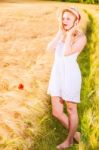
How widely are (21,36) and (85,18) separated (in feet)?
2.92

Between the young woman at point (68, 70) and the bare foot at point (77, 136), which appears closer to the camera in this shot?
the young woman at point (68, 70)

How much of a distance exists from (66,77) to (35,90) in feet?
2.62

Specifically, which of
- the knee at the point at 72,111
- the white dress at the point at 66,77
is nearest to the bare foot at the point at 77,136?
the knee at the point at 72,111

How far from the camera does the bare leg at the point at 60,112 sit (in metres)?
4.70

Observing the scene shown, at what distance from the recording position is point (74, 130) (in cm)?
464

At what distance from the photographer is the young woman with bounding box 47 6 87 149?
454 cm

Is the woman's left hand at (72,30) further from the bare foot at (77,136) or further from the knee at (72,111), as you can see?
→ the bare foot at (77,136)

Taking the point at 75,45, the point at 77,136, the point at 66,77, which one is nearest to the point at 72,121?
the point at 77,136

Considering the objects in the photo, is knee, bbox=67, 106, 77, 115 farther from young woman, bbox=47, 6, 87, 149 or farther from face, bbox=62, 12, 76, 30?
face, bbox=62, 12, 76, 30

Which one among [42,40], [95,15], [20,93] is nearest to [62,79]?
[20,93]

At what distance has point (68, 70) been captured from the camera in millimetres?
4574

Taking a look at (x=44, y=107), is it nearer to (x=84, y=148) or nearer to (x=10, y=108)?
(x=10, y=108)

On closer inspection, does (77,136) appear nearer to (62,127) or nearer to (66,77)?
(62,127)

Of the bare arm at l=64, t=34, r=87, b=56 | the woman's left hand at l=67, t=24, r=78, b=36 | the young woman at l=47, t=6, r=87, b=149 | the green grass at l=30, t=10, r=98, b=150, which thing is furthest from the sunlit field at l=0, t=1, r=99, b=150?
the woman's left hand at l=67, t=24, r=78, b=36
